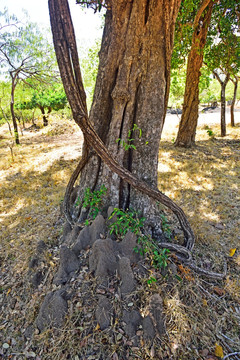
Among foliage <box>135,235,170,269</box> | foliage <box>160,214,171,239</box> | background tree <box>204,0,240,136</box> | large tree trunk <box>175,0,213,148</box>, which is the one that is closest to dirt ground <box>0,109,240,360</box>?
foliage <box>135,235,170,269</box>

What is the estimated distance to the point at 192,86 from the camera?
7762mm

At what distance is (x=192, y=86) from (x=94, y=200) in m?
6.72

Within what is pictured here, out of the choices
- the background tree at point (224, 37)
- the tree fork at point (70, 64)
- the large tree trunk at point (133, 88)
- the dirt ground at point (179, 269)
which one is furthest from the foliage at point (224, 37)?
the tree fork at point (70, 64)

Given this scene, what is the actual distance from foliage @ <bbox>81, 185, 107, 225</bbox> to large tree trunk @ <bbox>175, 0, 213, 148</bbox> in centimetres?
628

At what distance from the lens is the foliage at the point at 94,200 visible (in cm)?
282

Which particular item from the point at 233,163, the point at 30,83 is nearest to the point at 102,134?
the point at 233,163

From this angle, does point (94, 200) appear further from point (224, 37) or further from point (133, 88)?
point (224, 37)

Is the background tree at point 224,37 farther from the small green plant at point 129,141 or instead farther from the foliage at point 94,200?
the foliage at point 94,200

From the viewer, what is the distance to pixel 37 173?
665 cm

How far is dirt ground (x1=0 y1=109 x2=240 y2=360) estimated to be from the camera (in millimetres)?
1930

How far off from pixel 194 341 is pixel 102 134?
2.46 metres

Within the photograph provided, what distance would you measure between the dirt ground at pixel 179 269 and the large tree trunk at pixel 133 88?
108 cm

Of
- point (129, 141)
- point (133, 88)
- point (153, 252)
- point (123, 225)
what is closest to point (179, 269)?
point (153, 252)

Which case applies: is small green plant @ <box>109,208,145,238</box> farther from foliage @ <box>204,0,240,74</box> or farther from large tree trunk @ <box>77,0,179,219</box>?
foliage @ <box>204,0,240,74</box>
